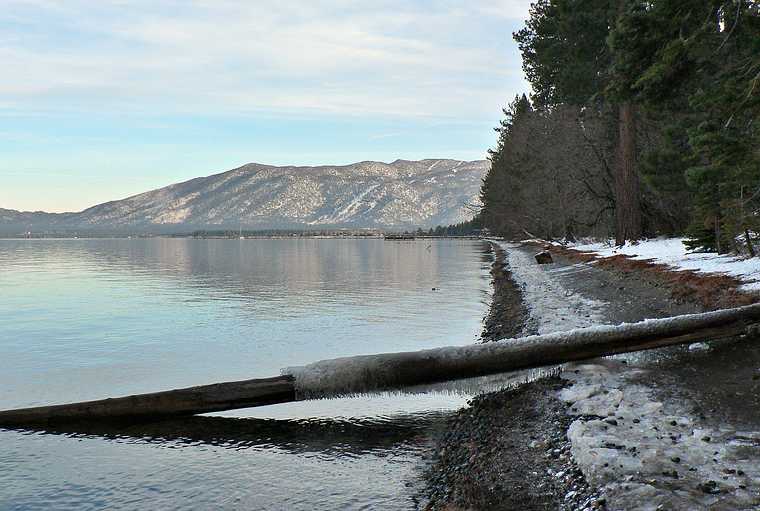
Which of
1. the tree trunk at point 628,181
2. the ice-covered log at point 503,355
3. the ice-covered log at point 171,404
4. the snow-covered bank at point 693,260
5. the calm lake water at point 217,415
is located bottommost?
the calm lake water at point 217,415

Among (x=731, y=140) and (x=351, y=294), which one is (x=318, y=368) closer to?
(x=731, y=140)

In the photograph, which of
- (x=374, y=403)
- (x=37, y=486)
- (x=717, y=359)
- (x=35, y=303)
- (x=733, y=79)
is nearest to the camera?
(x=37, y=486)

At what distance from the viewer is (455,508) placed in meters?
7.09

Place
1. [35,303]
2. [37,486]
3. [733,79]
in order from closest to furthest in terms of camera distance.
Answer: [37,486]
[733,79]
[35,303]

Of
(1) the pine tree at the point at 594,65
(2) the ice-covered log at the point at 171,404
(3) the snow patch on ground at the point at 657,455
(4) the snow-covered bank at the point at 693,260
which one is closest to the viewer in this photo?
(3) the snow patch on ground at the point at 657,455

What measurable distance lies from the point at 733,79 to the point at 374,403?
11506 mm

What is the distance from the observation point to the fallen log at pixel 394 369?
11.2 m

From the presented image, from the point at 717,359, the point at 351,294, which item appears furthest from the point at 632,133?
the point at 717,359

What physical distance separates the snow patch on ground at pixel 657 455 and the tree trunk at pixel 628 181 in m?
30.4

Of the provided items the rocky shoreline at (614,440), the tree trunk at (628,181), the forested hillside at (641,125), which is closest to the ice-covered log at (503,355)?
the rocky shoreline at (614,440)

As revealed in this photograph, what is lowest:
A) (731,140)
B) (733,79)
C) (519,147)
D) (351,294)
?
(351,294)

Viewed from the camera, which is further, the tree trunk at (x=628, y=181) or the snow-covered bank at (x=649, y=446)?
the tree trunk at (x=628, y=181)

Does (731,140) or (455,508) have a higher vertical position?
(731,140)

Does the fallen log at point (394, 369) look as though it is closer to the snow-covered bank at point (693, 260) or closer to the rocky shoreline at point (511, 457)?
the rocky shoreline at point (511, 457)
